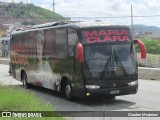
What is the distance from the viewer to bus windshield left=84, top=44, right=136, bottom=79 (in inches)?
542

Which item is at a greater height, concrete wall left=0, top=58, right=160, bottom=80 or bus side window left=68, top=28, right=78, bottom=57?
bus side window left=68, top=28, right=78, bottom=57

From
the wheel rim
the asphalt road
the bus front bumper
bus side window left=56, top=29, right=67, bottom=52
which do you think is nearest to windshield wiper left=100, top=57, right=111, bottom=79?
the bus front bumper

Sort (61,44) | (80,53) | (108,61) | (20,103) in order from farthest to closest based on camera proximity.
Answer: (61,44) < (108,61) < (80,53) < (20,103)

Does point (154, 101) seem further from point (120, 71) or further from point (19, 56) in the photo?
point (19, 56)

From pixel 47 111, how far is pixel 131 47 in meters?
5.38

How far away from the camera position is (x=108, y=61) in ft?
45.6

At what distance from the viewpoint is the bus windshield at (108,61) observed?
13773 millimetres

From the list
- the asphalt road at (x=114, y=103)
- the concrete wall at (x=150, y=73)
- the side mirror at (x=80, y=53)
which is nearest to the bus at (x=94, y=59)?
the side mirror at (x=80, y=53)

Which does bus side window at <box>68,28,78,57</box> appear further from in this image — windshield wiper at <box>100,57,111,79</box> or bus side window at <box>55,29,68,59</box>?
windshield wiper at <box>100,57,111,79</box>

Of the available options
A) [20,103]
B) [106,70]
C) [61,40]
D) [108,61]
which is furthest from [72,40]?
[20,103]

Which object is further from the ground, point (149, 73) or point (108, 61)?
point (108, 61)

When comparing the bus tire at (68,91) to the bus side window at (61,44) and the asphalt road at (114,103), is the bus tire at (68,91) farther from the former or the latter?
the bus side window at (61,44)

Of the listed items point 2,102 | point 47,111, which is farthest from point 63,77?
point 47,111

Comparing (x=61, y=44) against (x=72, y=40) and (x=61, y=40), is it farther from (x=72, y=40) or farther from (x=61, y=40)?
(x=72, y=40)
